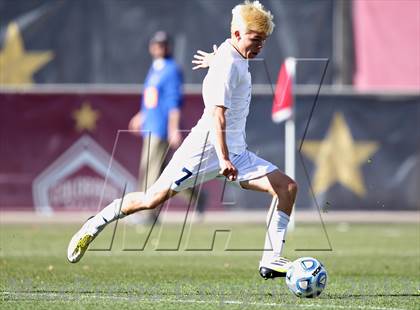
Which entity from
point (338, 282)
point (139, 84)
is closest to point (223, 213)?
point (139, 84)

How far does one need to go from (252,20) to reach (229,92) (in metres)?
0.56

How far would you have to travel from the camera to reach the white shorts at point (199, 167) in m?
8.39

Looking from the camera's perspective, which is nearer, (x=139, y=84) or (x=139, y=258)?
(x=139, y=258)

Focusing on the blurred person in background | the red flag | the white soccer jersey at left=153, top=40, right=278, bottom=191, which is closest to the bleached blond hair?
the white soccer jersey at left=153, top=40, right=278, bottom=191

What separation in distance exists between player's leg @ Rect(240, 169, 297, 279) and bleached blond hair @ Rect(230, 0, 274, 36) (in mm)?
1083

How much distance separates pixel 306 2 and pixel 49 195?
6.23m

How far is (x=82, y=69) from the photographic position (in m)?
21.0

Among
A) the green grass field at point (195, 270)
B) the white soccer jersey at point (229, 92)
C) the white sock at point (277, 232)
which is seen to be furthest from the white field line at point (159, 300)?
the white soccer jersey at point (229, 92)

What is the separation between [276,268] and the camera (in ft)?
27.3

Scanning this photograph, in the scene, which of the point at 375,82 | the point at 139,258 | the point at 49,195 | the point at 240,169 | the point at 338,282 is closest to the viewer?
A: the point at 240,169

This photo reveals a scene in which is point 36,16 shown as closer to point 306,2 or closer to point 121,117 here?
point 121,117

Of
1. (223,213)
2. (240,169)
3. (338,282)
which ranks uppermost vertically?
(240,169)

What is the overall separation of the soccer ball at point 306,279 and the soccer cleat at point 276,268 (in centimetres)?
22

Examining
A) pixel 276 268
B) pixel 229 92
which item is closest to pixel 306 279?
pixel 276 268
